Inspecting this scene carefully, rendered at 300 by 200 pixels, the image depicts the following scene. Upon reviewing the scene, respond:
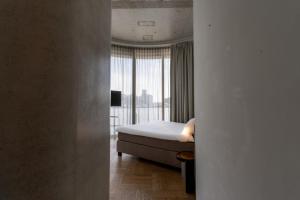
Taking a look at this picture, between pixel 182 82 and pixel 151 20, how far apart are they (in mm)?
2011

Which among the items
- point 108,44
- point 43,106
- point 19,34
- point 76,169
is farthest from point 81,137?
point 108,44

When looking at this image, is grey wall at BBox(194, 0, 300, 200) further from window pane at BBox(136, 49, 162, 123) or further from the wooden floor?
window pane at BBox(136, 49, 162, 123)

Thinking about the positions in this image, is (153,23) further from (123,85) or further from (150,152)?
(150,152)

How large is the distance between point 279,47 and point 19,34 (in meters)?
0.89

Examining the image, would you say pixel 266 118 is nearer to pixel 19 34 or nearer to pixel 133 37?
pixel 19 34

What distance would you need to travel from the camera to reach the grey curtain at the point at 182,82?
4.84 meters

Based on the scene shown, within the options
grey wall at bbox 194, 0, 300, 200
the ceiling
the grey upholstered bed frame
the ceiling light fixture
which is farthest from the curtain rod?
grey wall at bbox 194, 0, 300, 200

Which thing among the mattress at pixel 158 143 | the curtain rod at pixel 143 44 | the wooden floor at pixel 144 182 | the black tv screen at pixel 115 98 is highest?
the curtain rod at pixel 143 44

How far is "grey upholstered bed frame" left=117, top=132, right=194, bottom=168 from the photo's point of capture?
9.21 feet

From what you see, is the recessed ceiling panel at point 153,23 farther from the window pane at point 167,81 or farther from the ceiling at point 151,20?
the window pane at point 167,81

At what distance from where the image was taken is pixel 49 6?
28.5 inches

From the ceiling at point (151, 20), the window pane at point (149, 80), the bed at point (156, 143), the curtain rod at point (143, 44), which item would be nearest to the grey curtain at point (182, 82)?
the curtain rod at point (143, 44)

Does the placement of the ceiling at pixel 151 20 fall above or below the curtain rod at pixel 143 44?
above

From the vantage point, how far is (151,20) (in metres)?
3.75
